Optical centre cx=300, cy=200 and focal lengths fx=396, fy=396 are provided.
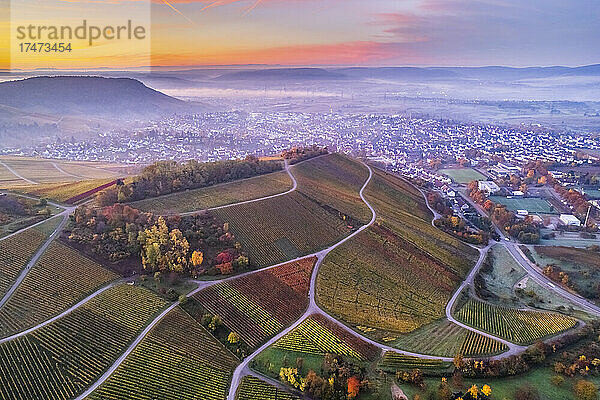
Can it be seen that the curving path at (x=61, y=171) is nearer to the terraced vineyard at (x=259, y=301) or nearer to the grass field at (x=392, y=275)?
the terraced vineyard at (x=259, y=301)

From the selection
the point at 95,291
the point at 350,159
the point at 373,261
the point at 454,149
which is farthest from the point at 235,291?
the point at 454,149

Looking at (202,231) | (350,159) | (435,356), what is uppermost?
(350,159)

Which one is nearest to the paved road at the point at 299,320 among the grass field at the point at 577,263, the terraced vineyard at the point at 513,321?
the terraced vineyard at the point at 513,321

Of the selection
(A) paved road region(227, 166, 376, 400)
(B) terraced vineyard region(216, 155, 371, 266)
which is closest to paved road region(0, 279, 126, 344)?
(B) terraced vineyard region(216, 155, 371, 266)

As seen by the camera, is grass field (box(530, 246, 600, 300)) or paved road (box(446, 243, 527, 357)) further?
grass field (box(530, 246, 600, 300))

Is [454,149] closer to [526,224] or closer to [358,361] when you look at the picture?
[526,224]

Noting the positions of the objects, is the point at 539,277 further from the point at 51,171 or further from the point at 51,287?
the point at 51,171

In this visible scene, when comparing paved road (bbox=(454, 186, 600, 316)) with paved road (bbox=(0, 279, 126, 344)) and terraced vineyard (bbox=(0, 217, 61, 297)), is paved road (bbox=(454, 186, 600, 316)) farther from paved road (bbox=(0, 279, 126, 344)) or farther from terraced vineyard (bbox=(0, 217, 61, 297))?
terraced vineyard (bbox=(0, 217, 61, 297))
